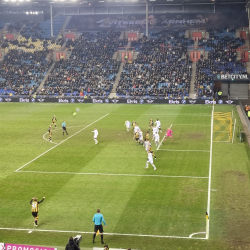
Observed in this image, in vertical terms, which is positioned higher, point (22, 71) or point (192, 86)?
point (22, 71)

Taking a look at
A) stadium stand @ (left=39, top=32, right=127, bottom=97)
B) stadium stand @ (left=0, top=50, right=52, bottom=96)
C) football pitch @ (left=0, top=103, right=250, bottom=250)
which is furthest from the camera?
stadium stand @ (left=0, top=50, right=52, bottom=96)

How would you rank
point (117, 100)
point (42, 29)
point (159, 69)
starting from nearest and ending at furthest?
1. point (117, 100)
2. point (159, 69)
3. point (42, 29)

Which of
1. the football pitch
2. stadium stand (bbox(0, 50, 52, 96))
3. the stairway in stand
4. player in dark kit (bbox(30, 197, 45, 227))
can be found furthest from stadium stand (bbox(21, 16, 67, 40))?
player in dark kit (bbox(30, 197, 45, 227))

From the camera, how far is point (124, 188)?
94.1 feet

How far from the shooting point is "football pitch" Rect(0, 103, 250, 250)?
21.8 metres

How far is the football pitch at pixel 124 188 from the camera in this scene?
71.7 feet

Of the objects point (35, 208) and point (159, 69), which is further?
point (159, 69)

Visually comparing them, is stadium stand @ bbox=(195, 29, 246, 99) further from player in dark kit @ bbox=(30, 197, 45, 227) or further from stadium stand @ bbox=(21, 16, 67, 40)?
player in dark kit @ bbox=(30, 197, 45, 227)

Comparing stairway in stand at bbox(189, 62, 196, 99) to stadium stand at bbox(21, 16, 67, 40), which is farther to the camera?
stadium stand at bbox(21, 16, 67, 40)

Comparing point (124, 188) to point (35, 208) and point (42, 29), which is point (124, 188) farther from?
point (42, 29)

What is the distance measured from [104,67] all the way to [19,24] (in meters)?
30.5

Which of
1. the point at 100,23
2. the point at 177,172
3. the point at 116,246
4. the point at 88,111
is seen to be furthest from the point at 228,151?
the point at 100,23

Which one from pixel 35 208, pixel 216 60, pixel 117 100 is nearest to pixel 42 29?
pixel 117 100

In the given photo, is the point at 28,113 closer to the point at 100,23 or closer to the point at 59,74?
the point at 59,74
